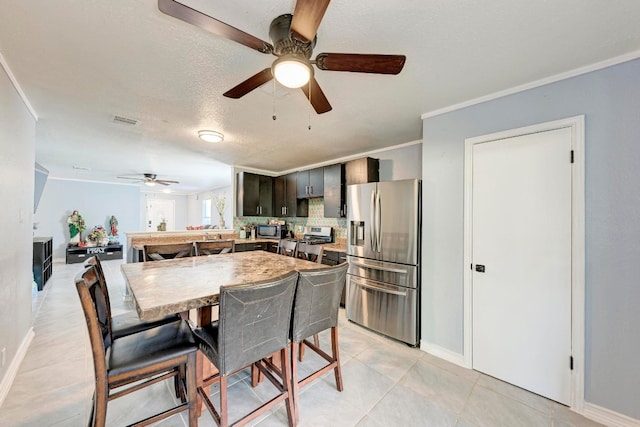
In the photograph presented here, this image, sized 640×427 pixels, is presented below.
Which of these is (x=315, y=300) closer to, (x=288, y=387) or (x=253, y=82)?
(x=288, y=387)

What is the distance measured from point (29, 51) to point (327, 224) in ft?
13.0

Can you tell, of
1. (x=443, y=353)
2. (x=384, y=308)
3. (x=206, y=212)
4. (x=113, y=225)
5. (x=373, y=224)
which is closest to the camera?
(x=443, y=353)

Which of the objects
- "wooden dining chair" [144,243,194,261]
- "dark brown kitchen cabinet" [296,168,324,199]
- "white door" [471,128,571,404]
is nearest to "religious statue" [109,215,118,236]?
"dark brown kitchen cabinet" [296,168,324,199]

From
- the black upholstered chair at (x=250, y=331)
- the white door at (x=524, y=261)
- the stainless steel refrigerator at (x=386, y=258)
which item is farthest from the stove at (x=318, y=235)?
the black upholstered chair at (x=250, y=331)

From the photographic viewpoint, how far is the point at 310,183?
473 centimetres

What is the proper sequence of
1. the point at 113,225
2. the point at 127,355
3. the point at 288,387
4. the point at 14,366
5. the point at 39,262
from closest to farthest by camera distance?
1. the point at 127,355
2. the point at 288,387
3. the point at 14,366
4. the point at 39,262
5. the point at 113,225

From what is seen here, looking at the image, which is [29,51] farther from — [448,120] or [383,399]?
[383,399]

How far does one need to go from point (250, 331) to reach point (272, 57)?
178 centimetres

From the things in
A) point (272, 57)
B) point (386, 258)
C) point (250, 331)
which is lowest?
point (250, 331)

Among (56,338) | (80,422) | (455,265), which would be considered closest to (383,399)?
(455,265)

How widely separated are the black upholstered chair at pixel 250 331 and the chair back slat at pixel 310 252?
0.92 m

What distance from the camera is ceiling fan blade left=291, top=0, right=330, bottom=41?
102 cm

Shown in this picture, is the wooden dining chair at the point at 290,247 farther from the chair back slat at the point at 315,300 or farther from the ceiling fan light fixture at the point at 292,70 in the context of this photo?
the ceiling fan light fixture at the point at 292,70

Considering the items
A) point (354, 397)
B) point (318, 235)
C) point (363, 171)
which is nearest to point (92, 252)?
point (318, 235)
